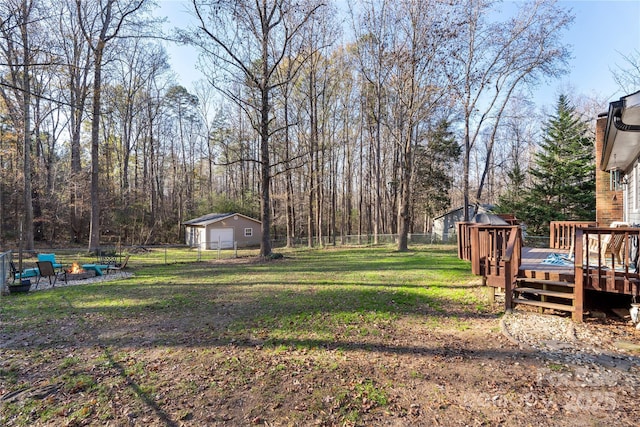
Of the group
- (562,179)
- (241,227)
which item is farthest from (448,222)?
(241,227)

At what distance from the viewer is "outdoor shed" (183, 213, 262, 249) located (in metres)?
27.1

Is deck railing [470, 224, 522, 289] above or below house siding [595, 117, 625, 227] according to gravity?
below

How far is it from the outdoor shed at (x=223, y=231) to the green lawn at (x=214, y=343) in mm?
18651

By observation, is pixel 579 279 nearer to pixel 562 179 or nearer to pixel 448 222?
pixel 562 179

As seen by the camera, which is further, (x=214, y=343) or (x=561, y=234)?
(x=561, y=234)

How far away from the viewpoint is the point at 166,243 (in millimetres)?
30938

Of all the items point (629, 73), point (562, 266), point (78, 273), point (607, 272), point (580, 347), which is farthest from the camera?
point (629, 73)

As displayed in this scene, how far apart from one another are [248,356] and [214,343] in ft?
2.38

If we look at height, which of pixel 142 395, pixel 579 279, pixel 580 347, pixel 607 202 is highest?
pixel 607 202

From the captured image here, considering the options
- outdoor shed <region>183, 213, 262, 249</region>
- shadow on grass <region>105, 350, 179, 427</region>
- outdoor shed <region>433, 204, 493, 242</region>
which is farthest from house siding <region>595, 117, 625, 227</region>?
outdoor shed <region>183, 213, 262, 249</region>

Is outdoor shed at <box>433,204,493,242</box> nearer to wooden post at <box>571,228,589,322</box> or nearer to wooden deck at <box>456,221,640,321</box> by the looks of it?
wooden deck at <box>456,221,640,321</box>

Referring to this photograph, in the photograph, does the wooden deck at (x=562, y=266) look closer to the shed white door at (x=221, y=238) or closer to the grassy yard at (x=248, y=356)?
the grassy yard at (x=248, y=356)

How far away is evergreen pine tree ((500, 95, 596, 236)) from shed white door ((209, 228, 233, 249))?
22.1 meters

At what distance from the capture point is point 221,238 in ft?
90.8
